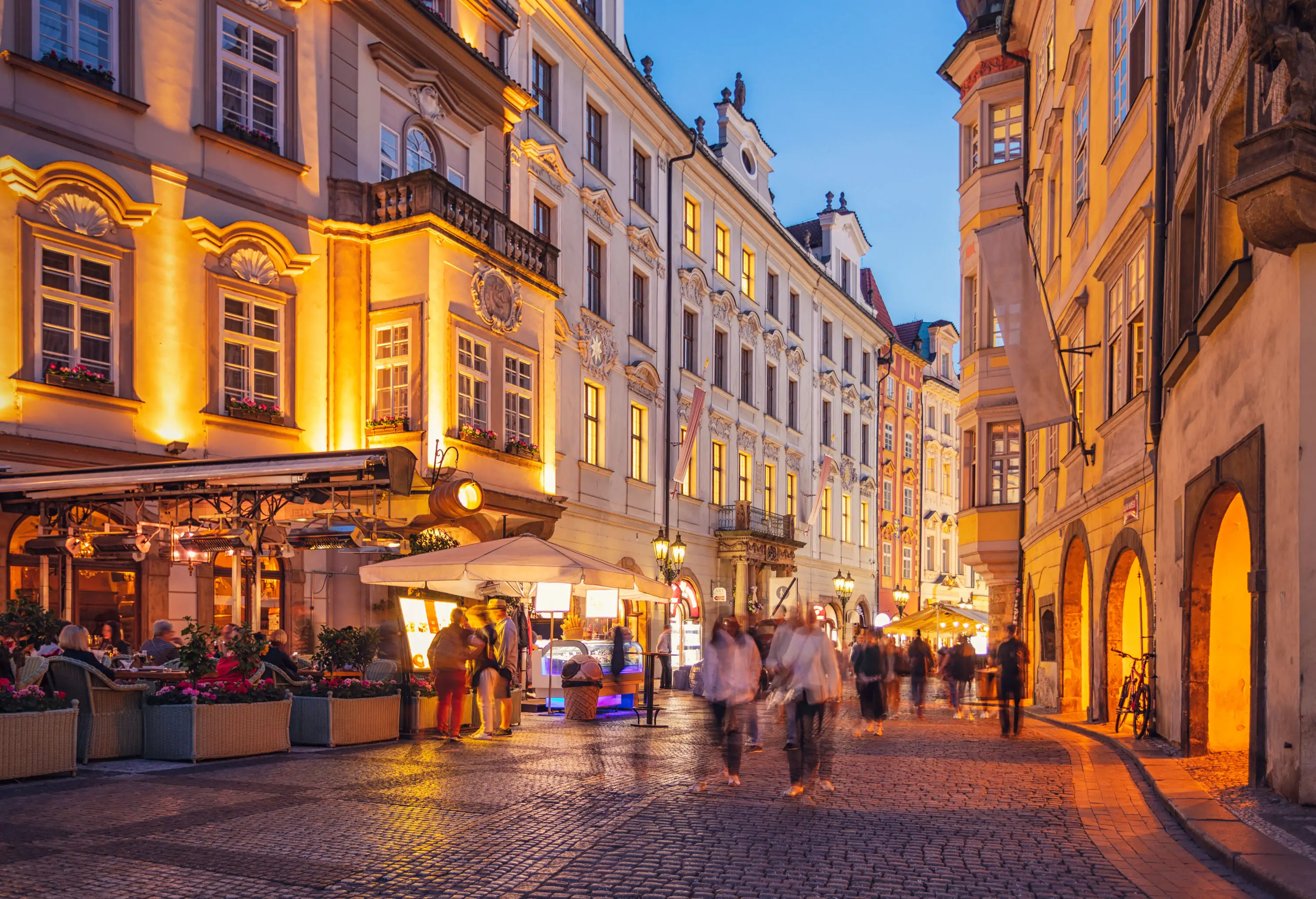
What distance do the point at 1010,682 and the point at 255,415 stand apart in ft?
39.9

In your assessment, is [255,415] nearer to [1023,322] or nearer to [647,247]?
[1023,322]

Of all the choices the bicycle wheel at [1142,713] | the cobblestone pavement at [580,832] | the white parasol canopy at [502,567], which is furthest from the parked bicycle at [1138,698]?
the white parasol canopy at [502,567]

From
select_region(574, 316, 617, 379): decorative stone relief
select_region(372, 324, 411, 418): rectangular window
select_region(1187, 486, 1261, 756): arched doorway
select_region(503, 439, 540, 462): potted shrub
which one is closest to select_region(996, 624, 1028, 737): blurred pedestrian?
select_region(1187, 486, 1261, 756): arched doorway

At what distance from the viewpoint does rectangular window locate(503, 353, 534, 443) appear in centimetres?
2394

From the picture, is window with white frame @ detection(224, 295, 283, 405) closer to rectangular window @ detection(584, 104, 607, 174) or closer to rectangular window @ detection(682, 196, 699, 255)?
rectangular window @ detection(584, 104, 607, 174)

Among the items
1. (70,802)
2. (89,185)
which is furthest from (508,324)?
(70,802)

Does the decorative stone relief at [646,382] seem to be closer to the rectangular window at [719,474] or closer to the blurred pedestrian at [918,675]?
the rectangular window at [719,474]

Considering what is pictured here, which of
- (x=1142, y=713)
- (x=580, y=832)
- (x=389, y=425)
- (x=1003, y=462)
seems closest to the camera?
(x=580, y=832)

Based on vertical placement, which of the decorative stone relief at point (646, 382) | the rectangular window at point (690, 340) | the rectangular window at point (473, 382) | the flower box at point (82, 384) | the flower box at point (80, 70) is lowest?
the flower box at point (82, 384)

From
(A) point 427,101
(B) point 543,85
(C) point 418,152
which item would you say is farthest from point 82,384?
(B) point 543,85

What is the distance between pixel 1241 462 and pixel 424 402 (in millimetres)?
13651

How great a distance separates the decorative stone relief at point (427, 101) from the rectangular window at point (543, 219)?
4.82m

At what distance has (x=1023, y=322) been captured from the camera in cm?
1895

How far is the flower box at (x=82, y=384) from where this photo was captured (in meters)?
16.6
